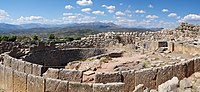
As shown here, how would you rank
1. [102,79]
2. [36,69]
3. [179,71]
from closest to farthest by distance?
1. [102,79]
2. [179,71]
3. [36,69]

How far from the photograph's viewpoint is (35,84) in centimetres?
1270

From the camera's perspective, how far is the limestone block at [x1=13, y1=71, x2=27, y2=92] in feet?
43.4

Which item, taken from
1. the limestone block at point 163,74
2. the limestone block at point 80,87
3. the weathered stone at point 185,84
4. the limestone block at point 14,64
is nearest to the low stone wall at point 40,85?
the limestone block at point 80,87

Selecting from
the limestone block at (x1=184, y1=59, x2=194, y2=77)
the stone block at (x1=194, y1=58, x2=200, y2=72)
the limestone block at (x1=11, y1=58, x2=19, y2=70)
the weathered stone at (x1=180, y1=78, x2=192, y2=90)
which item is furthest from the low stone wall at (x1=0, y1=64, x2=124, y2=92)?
the stone block at (x1=194, y1=58, x2=200, y2=72)

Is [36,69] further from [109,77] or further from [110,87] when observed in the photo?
[110,87]

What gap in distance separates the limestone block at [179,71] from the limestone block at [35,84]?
5.38 meters

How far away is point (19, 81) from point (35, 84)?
1194 millimetres

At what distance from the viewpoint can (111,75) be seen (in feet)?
42.1

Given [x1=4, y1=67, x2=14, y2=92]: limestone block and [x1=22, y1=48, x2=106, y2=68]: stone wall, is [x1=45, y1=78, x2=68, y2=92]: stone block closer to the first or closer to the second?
[x1=4, y1=67, x2=14, y2=92]: limestone block

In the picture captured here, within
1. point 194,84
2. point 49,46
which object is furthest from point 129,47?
point 194,84

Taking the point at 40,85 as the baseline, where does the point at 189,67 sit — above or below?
above

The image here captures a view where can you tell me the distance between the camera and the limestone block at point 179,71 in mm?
13094

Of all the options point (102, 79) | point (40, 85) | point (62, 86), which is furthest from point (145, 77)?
point (40, 85)

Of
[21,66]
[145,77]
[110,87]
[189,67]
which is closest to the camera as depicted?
[110,87]
